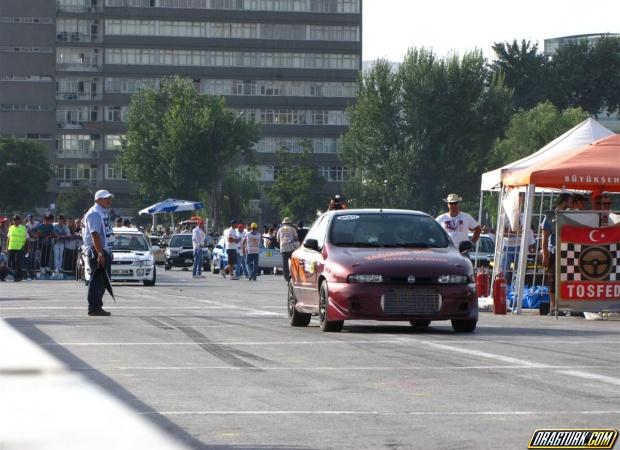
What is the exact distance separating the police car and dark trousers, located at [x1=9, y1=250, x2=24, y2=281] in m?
3.59

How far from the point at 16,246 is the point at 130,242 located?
425 centimetres

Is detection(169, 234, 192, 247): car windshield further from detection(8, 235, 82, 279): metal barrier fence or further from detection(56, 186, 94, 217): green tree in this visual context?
detection(56, 186, 94, 217): green tree

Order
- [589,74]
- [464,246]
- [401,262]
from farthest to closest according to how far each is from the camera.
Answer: [589,74] < [464,246] < [401,262]

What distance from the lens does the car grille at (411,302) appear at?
18.0 m

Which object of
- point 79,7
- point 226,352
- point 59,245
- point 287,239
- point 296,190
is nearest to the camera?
point 226,352

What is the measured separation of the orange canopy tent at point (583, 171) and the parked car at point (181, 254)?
133 ft

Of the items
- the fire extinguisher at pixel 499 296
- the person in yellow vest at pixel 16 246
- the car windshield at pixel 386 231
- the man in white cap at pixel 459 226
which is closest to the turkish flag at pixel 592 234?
the man in white cap at pixel 459 226

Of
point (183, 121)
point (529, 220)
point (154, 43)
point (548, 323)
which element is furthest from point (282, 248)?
point (154, 43)

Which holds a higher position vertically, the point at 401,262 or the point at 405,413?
the point at 401,262

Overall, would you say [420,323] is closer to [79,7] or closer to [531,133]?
[531,133]

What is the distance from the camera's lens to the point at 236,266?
49.6m

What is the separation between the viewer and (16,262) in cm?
4281

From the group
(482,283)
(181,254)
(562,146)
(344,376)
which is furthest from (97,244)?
(181,254)

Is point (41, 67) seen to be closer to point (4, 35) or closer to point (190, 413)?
point (4, 35)
